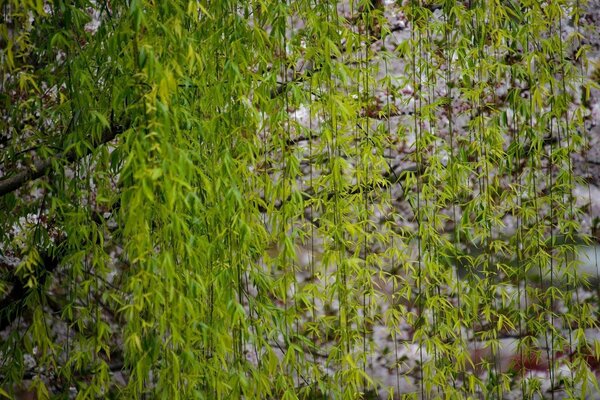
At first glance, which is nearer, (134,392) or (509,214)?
(134,392)

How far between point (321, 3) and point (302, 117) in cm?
150

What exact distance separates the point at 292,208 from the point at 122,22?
908 mm

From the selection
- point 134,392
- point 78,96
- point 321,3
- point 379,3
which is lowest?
point 134,392

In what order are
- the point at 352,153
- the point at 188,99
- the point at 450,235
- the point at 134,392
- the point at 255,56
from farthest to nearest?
the point at 450,235
the point at 352,153
the point at 255,56
the point at 188,99
the point at 134,392

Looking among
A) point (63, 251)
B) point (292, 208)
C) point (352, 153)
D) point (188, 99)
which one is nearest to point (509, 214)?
point (352, 153)

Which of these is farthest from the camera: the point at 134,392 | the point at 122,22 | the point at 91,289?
the point at 91,289

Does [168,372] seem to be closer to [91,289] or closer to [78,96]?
[78,96]

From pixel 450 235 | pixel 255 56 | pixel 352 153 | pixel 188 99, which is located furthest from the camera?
pixel 450 235

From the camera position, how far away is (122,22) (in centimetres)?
224

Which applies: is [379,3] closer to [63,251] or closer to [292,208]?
[292,208]

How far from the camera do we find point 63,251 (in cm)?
344

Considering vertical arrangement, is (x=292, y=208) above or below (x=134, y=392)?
above

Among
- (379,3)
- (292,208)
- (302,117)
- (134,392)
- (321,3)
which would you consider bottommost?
(134,392)

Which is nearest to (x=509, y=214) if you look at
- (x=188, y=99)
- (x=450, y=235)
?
(x=450, y=235)
